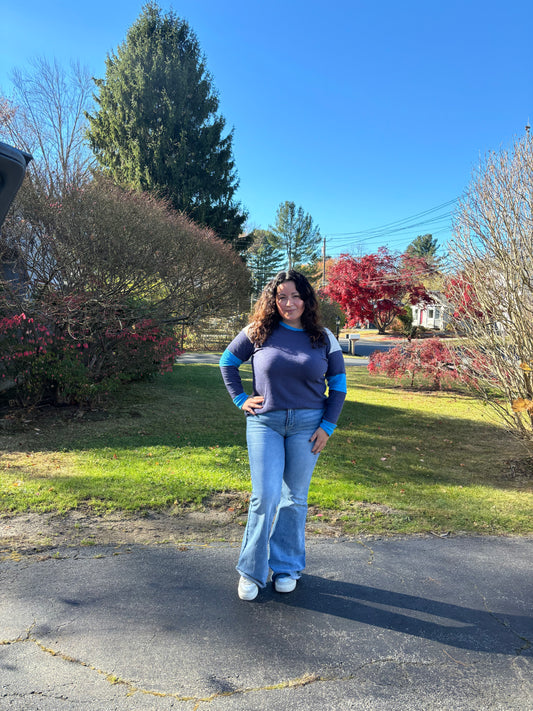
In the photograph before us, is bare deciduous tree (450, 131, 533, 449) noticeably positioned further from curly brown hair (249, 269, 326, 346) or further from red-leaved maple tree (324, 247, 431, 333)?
red-leaved maple tree (324, 247, 431, 333)

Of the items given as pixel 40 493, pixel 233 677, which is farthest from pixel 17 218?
pixel 233 677

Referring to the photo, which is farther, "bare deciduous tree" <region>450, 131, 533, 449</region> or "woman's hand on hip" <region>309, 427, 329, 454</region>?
"bare deciduous tree" <region>450, 131, 533, 449</region>

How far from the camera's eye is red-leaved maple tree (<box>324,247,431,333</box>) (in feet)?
44.3

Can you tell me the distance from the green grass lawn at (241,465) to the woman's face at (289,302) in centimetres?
192

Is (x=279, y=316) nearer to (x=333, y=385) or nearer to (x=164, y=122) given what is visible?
(x=333, y=385)

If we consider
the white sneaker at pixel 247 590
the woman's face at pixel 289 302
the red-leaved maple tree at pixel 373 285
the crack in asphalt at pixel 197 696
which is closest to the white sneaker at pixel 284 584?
the white sneaker at pixel 247 590

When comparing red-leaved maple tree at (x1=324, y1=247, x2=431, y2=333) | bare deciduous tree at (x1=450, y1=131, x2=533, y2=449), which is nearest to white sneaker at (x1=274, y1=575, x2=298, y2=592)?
bare deciduous tree at (x1=450, y1=131, x2=533, y2=449)

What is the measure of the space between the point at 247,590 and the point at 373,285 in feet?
40.0

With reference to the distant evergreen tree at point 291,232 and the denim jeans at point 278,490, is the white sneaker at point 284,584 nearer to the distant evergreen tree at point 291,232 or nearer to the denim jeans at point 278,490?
the denim jeans at point 278,490

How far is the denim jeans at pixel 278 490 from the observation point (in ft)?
8.78

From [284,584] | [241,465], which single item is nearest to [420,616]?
[284,584]

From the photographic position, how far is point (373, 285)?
550 inches

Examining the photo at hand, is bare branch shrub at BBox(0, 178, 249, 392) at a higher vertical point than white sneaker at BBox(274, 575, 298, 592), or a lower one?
higher

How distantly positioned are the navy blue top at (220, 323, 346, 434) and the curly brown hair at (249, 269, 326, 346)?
3 cm
